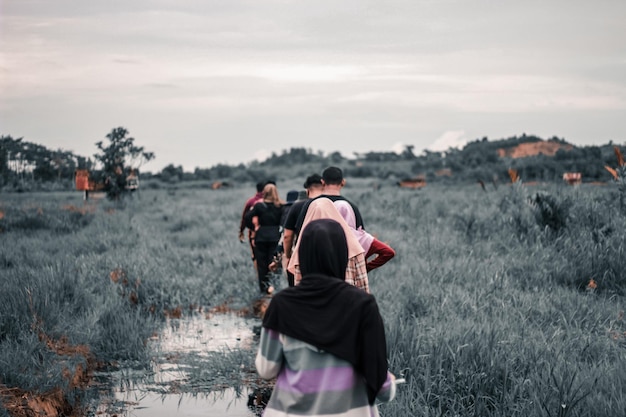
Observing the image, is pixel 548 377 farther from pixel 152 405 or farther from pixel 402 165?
pixel 402 165

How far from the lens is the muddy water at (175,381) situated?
6043mm

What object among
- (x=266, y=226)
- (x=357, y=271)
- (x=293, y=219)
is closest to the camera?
(x=357, y=271)

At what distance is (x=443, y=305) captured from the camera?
27.4 feet

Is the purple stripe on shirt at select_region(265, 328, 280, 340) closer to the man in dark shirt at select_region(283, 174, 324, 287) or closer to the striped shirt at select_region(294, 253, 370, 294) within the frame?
the striped shirt at select_region(294, 253, 370, 294)

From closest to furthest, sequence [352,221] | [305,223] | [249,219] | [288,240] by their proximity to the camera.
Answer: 1. [305,223]
2. [352,221]
3. [288,240]
4. [249,219]

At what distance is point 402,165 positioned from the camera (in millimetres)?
89500

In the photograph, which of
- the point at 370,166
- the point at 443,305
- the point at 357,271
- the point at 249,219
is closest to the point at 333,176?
the point at 357,271

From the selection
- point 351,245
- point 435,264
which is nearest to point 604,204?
point 435,264

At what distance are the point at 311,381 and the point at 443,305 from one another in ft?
17.7

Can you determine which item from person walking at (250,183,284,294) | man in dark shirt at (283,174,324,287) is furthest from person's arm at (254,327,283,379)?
person walking at (250,183,284,294)

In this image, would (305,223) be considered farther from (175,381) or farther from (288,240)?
(175,381)

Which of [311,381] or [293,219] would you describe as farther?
[293,219]

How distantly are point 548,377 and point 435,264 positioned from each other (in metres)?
6.29

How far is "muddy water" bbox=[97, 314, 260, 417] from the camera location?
604 centimetres
